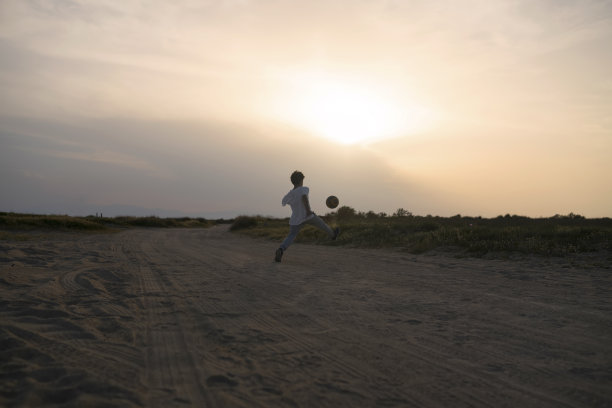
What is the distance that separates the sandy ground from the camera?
2.34m

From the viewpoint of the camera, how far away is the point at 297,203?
974 cm

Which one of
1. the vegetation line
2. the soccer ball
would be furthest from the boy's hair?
the vegetation line

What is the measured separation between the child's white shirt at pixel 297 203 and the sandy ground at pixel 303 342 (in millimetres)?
3528

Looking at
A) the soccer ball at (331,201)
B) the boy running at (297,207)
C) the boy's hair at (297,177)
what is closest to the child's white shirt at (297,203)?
the boy running at (297,207)

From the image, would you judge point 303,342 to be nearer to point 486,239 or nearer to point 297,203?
point 297,203

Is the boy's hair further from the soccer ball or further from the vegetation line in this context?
the vegetation line

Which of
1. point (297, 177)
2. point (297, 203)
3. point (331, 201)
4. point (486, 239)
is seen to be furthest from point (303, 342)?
point (486, 239)

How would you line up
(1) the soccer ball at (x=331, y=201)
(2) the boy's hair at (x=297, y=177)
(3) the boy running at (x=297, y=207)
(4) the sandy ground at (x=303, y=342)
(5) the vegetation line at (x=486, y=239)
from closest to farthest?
(4) the sandy ground at (x=303, y=342)
(5) the vegetation line at (x=486, y=239)
(3) the boy running at (x=297, y=207)
(2) the boy's hair at (x=297, y=177)
(1) the soccer ball at (x=331, y=201)

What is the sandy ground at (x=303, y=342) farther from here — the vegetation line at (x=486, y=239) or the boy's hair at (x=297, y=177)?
the boy's hair at (x=297, y=177)

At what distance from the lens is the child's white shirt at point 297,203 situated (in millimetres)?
9664

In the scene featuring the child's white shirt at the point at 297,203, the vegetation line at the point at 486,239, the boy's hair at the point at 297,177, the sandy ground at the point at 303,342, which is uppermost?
the boy's hair at the point at 297,177

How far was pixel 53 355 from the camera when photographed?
283 centimetres

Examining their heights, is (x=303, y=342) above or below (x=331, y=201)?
below

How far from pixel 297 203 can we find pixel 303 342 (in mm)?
6572
